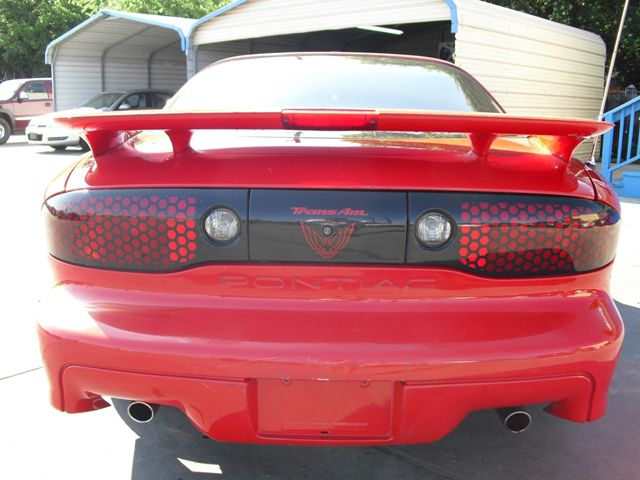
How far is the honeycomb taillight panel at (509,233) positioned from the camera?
5.58 feet

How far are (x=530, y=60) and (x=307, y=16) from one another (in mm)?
4443

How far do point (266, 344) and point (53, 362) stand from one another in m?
0.68

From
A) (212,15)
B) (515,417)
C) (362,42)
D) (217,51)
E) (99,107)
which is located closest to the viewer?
(515,417)

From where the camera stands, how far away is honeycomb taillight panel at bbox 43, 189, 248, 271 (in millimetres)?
1715

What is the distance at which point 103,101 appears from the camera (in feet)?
51.0

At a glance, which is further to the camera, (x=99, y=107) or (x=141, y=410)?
(x=99, y=107)

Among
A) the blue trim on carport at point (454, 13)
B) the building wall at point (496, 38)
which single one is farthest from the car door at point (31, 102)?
the blue trim on carport at point (454, 13)

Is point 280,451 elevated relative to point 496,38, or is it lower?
lower

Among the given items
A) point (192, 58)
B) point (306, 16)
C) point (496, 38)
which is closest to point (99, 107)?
point (192, 58)

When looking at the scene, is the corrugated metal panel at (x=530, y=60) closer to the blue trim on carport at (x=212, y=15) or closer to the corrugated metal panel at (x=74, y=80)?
the blue trim on carport at (x=212, y=15)

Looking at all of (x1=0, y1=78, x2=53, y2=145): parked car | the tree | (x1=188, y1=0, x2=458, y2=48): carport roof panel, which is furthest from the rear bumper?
(x1=0, y1=78, x2=53, y2=145): parked car

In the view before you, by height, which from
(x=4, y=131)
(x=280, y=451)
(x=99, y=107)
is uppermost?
(x=99, y=107)

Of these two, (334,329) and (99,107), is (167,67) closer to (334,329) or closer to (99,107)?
(99,107)

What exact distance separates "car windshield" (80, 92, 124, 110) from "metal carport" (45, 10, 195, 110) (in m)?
2.45
